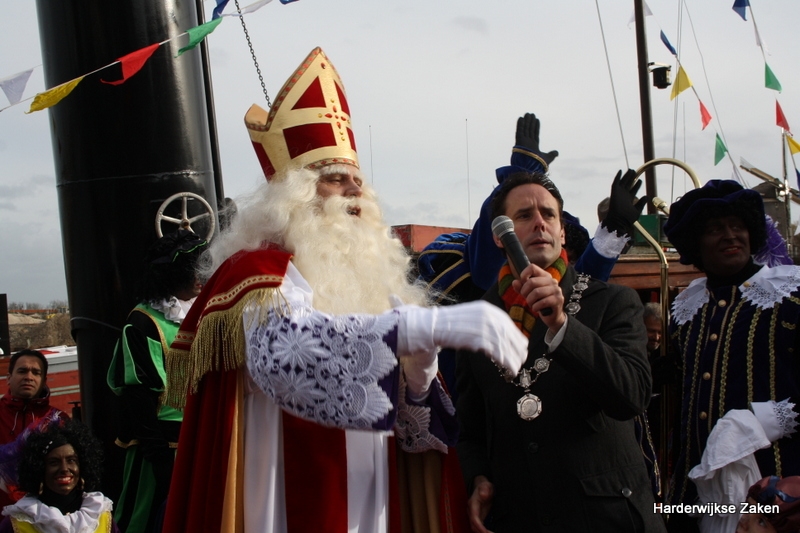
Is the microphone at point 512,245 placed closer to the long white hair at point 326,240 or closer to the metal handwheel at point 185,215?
the long white hair at point 326,240

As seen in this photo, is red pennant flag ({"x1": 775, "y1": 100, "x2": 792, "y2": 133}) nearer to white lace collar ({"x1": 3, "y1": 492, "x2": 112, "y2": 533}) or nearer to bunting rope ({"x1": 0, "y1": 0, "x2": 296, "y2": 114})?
bunting rope ({"x1": 0, "y1": 0, "x2": 296, "y2": 114})

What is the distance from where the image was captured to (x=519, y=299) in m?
2.51

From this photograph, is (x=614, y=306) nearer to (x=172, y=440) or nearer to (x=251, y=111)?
(x=251, y=111)

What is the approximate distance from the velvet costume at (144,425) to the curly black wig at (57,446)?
0.45 ft

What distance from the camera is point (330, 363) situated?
2.13 m

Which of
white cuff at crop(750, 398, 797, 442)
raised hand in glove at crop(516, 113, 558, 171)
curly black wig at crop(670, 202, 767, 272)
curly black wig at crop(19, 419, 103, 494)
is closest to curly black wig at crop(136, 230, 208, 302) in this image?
curly black wig at crop(19, 419, 103, 494)

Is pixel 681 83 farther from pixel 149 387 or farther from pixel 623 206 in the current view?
pixel 149 387

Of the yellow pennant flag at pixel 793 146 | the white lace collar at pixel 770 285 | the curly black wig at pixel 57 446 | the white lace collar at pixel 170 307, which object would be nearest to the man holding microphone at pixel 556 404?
the white lace collar at pixel 770 285

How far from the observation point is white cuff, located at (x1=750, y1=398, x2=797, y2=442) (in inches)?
109

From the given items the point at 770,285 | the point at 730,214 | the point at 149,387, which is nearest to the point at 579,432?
the point at 770,285

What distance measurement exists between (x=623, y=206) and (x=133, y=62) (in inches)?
95.7

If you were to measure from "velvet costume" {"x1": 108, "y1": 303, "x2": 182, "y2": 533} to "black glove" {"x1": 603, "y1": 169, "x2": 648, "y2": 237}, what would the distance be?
2.26 m

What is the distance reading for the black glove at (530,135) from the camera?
371 cm

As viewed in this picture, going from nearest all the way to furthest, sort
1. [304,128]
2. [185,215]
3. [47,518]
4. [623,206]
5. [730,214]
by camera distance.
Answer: [304,128], [730,214], [47,518], [623,206], [185,215]
